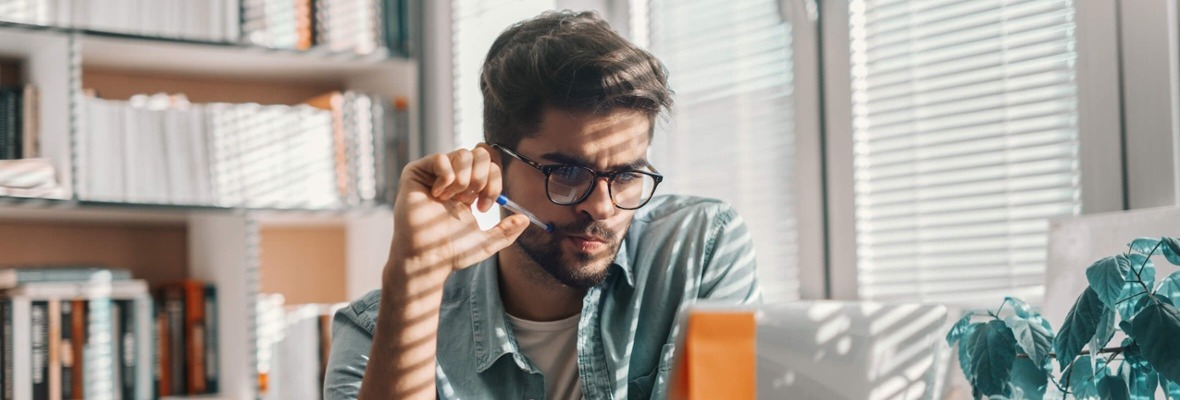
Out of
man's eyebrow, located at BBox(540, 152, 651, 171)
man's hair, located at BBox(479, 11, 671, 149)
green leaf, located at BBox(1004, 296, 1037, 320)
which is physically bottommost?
green leaf, located at BBox(1004, 296, 1037, 320)

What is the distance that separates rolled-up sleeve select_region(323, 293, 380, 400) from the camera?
1526 mm

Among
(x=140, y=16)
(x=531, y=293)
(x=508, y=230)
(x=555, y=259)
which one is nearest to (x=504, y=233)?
(x=508, y=230)

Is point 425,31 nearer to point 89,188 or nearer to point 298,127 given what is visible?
point 298,127

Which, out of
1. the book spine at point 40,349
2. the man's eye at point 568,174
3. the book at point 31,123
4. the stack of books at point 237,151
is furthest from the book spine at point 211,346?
the man's eye at point 568,174

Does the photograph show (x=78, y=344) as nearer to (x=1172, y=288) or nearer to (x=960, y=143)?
(x=960, y=143)

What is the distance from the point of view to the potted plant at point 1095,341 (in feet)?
3.20

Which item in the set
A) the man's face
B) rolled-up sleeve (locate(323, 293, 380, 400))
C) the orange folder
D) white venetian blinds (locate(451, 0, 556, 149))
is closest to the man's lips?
the man's face

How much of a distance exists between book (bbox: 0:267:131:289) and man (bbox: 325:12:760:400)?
1056mm

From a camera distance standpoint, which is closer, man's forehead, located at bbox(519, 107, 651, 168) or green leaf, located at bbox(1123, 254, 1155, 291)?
green leaf, located at bbox(1123, 254, 1155, 291)

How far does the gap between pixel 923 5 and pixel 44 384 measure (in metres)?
1.90

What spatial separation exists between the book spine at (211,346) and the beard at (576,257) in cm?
129

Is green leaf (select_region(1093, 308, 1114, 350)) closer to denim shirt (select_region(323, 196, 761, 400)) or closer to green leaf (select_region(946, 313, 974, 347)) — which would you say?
green leaf (select_region(946, 313, 974, 347))

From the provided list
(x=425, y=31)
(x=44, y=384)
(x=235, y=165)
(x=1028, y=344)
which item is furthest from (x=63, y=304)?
(x=1028, y=344)

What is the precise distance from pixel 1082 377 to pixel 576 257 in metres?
0.67
